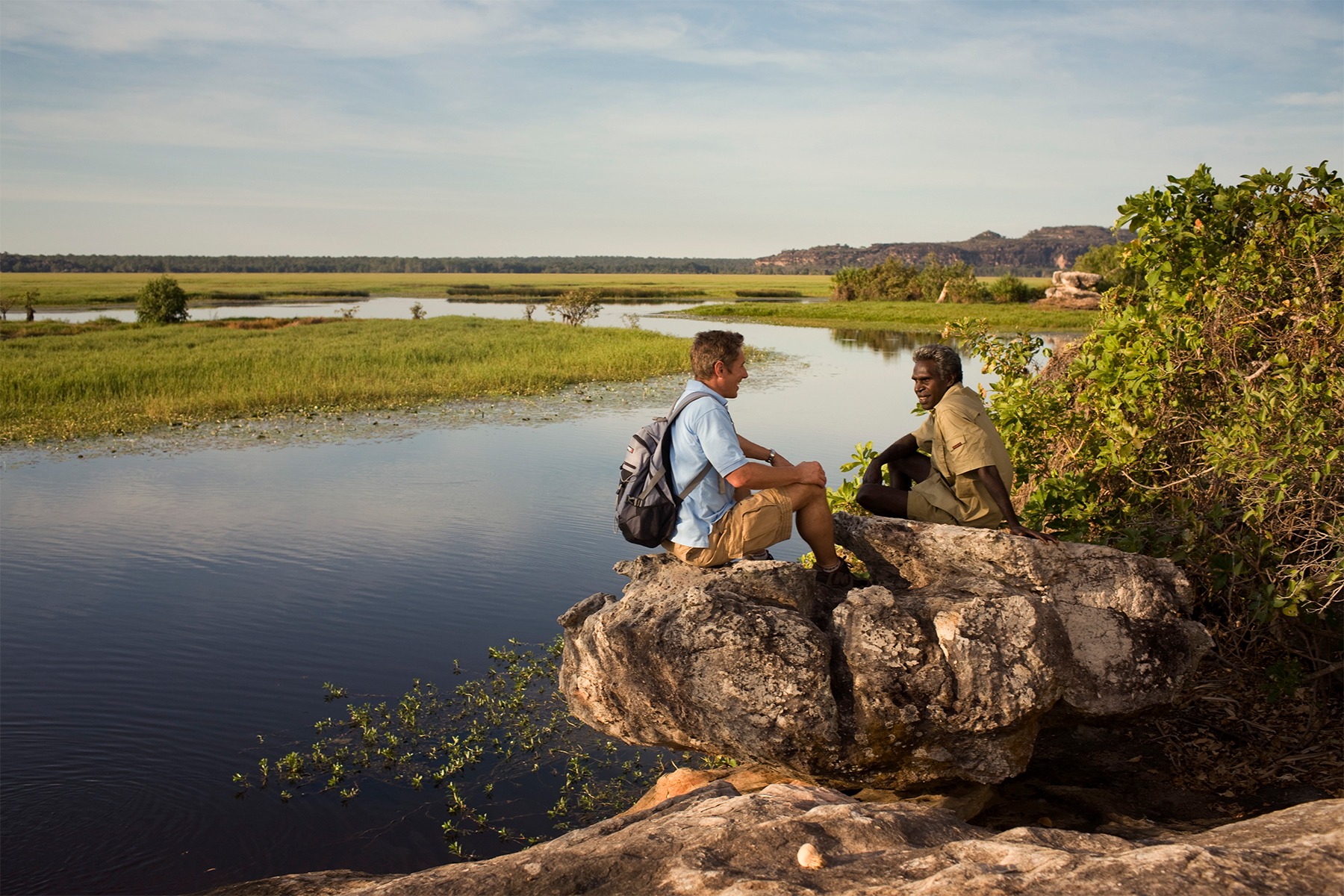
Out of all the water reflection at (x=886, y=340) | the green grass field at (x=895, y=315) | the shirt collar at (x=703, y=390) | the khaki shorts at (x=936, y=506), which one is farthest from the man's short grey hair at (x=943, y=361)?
the green grass field at (x=895, y=315)

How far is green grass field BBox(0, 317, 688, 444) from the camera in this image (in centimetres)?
2130

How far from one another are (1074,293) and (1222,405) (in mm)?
55636

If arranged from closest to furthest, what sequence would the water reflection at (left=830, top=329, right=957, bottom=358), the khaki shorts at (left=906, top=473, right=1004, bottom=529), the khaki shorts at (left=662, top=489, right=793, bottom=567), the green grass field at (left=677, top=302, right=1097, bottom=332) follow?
the khaki shorts at (left=662, top=489, right=793, bottom=567), the khaki shorts at (left=906, top=473, right=1004, bottom=529), the water reflection at (left=830, top=329, right=957, bottom=358), the green grass field at (left=677, top=302, right=1097, bottom=332)

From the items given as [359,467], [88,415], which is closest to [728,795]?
[359,467]

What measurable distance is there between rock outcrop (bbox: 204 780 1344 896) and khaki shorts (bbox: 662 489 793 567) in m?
1.58

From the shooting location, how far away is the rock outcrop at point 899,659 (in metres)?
5.13

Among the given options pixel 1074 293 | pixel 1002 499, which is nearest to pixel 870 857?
pixel 1002 499

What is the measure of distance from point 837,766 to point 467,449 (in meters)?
14.1

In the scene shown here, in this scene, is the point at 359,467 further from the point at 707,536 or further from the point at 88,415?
the point at 707,536

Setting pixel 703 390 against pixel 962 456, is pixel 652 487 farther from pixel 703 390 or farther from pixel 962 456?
pixel 962 456

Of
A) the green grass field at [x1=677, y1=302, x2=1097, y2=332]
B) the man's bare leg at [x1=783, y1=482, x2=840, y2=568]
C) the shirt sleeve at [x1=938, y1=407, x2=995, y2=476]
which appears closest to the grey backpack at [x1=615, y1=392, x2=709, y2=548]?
the man's bare leg at [x1=783, y1=482, x2=840, y2=568]

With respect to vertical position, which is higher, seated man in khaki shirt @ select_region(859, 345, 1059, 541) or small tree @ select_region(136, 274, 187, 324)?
small tree @ select_region(136, 274, 187, 324)

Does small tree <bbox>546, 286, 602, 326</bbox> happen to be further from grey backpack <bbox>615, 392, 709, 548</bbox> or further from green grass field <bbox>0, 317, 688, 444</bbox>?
grey backpack <bbox>615, 392, 709, 548</bbox>

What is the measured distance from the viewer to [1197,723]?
661 cm
